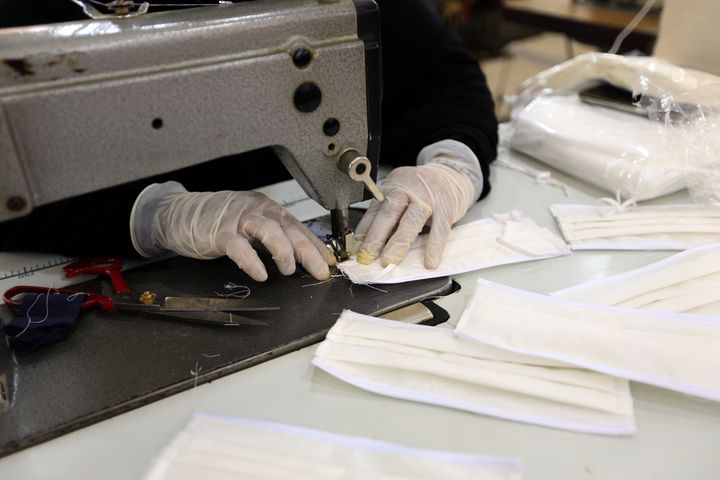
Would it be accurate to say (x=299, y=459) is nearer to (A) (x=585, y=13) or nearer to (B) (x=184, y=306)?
(B) (x=184, y=306)

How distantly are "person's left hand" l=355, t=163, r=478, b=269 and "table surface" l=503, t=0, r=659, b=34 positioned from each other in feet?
5.94

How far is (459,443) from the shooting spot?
0.70 m

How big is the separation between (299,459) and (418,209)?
0.55 m

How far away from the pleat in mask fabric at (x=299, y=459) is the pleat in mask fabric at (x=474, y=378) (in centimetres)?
9

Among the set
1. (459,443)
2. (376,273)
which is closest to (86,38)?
(376,273)

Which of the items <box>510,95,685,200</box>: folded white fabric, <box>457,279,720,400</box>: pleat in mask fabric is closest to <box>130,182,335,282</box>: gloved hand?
<box>457,279,720,400</box>: pleat in mask fabric

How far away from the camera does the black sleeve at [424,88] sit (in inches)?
55.6

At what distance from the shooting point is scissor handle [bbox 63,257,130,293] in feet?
3.28

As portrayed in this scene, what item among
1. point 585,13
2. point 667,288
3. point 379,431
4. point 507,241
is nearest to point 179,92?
point 379,431

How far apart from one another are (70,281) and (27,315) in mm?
156

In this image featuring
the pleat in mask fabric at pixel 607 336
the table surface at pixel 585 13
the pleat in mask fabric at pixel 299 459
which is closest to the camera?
the pleat in mask fabric at pixel 299 459

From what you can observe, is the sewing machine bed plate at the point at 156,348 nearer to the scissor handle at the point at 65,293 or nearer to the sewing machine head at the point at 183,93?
Result: the scissor handle at the point at 65,293

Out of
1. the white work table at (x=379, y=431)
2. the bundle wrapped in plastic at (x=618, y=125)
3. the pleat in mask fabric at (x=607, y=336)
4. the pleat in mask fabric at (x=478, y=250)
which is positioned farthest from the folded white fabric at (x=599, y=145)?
the white work table at (x=379, y=431)

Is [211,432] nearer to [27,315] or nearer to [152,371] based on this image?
[152,371]
